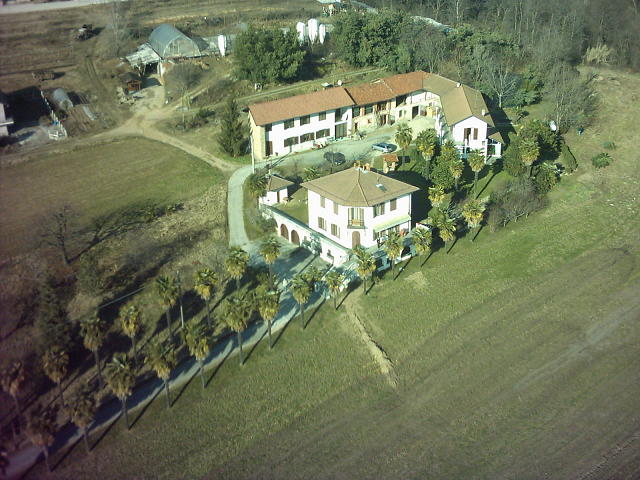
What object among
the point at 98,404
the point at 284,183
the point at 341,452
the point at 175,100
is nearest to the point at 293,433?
the point at 341,452

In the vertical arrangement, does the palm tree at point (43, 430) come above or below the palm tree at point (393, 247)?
below

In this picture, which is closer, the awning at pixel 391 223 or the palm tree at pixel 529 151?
the awning at pixel 391 223

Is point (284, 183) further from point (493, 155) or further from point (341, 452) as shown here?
point (341, 452)

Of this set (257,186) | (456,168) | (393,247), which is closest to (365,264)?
(393,247)

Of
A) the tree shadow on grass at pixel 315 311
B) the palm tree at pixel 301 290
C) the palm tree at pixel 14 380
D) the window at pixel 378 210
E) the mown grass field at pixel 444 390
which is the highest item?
the window at pixel 378 210

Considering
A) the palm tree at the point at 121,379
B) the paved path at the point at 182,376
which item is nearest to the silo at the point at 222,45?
the paved path at the point at 182,376

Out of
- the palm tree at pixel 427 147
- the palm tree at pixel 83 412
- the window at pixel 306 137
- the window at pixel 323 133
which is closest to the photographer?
the palm tree at pixel 83 412

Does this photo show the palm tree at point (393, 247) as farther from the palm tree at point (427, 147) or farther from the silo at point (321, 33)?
the silo at point (321, 33)
